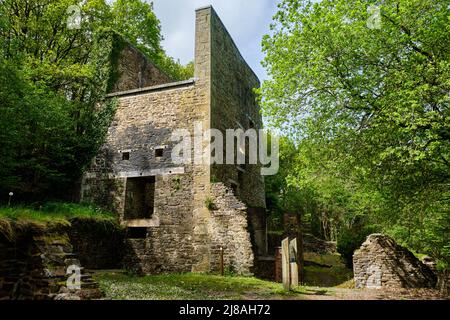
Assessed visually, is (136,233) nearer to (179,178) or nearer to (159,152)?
(179,178)

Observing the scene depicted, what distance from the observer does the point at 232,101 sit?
48.3 ft

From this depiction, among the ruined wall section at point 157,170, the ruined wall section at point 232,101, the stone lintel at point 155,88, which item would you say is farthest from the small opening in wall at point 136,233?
the stone lintel at point 155,88

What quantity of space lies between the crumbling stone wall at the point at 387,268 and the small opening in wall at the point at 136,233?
25.5 ft

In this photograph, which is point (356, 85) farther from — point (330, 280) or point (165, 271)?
point (330, 280)

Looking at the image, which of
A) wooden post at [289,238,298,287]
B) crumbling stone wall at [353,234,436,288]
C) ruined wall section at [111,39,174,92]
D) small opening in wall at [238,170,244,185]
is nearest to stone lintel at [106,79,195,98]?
ruined wall section at [111,39,174,92]

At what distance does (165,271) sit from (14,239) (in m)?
5.97

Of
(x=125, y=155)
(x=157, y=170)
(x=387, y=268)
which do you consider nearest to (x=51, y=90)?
→ (x=125, y=155)

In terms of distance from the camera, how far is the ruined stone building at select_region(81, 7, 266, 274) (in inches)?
442

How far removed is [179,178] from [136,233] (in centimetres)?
294

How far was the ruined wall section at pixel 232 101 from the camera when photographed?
1308cm

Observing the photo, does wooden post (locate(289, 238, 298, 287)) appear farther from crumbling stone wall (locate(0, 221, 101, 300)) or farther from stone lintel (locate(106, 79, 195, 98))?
stone lintel (locate(106, 79, 195, 98))

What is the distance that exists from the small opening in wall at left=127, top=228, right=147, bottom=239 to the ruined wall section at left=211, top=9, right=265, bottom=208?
3729mm
